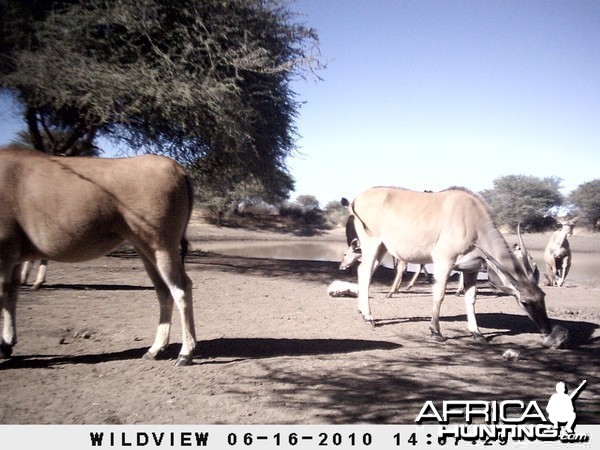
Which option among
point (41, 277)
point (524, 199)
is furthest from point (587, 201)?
point (41, 277)

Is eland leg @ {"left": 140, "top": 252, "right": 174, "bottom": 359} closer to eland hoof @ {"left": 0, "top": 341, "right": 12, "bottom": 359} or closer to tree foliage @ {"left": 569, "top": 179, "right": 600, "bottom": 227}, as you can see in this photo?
eland hoof @ {"left": 0, "top": 341, "right": 12, "bottom": 359}

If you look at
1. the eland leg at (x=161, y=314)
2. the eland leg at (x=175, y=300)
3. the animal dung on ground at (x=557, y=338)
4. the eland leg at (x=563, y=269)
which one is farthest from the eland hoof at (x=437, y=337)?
the eland leg at (x=563, y=269)

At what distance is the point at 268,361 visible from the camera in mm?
4699

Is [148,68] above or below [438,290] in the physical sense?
above

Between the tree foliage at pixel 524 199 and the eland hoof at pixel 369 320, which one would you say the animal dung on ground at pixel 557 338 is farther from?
the eland hoof at pixel 369 320

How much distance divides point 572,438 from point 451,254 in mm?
3025

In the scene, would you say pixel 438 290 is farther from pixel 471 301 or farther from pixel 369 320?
pixel 369 320

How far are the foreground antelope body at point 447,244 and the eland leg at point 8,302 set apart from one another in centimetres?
468

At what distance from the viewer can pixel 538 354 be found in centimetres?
538

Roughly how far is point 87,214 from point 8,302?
1329mm

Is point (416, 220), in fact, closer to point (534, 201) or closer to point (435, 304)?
point (435, 304)

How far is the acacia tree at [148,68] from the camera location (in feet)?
29.9

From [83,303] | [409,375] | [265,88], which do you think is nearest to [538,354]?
[409,375]

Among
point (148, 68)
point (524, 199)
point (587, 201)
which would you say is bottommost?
point (524, 199)
